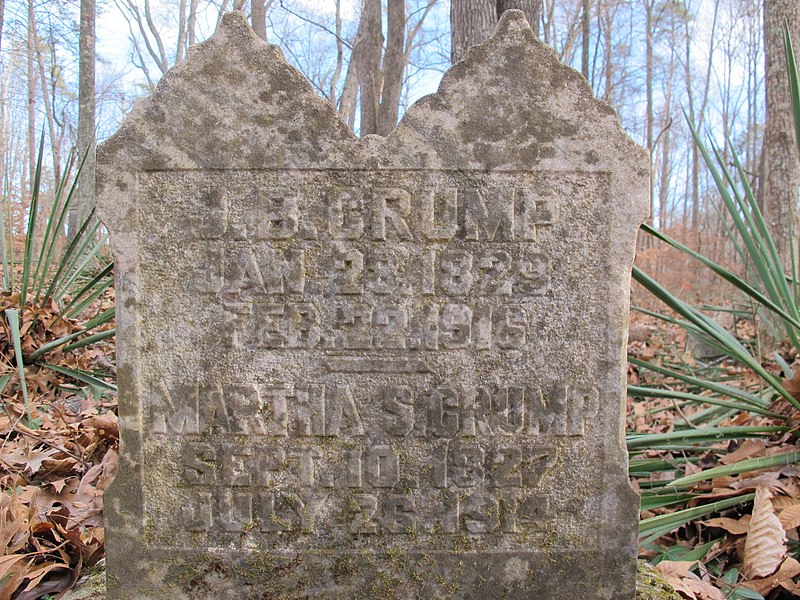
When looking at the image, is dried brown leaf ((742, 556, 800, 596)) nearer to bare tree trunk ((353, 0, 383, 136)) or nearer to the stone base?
the stone base

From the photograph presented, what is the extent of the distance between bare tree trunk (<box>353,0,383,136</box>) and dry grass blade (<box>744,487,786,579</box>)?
613cm

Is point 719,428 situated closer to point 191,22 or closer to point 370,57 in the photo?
point 370,57

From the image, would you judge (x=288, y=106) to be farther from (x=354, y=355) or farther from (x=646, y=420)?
(x=646, y=420)

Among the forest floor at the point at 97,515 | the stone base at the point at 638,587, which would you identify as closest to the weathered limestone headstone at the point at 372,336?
the stone base at the point at 638,587

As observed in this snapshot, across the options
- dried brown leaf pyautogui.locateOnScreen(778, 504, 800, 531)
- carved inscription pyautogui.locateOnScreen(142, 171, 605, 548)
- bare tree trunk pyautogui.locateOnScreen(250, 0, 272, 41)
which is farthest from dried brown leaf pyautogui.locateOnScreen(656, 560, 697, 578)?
bare tree trunk pyautogui.locateOnScreen(250, 0, 272, 41)

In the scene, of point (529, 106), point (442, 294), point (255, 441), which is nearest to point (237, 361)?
point (255, 441)

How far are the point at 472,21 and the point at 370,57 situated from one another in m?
3.94

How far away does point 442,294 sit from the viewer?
4.90 ft

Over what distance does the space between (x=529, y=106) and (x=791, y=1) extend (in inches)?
164

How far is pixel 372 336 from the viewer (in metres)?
1.49

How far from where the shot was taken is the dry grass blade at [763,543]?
1.68m

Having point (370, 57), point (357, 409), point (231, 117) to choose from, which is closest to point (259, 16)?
point (370, 57)

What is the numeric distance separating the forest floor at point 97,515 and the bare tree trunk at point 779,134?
238 centimetres

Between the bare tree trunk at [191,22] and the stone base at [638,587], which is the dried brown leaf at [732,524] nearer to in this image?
the stone base at [638,587]
